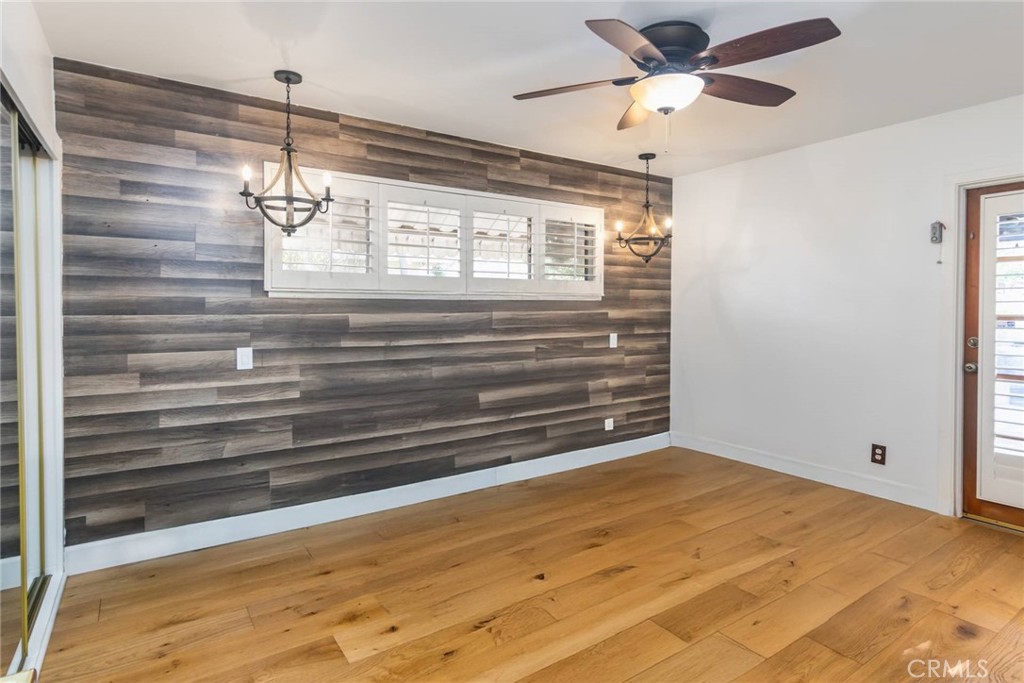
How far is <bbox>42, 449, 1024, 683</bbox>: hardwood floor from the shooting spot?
213 cm

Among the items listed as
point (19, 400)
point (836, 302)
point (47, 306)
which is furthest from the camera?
point (836, 302)

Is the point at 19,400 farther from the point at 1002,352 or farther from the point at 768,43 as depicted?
the point at 1002,352

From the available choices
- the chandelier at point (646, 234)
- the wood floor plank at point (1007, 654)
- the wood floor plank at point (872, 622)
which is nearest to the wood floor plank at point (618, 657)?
the wood floor plank at point (872, 622)

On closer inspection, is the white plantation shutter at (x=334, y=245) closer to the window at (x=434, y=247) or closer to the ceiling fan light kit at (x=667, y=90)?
the window at (x=434, y=247)

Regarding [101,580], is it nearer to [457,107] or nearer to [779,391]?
[457,107]

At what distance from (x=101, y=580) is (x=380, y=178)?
270 centimetres

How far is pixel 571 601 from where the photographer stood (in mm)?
2572

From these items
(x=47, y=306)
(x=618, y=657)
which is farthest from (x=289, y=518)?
(x=618, y=657)

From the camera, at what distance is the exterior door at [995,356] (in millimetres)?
3311

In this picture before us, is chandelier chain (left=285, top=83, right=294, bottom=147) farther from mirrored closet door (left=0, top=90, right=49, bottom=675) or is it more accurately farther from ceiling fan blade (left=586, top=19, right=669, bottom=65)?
ceiling fan blade (left=586, top=19, right=669, bottom=65)

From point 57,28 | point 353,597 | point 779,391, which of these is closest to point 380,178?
point 57,28

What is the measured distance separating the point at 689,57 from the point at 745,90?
36 centimetres

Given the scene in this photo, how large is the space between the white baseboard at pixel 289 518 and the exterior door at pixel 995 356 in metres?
2.59

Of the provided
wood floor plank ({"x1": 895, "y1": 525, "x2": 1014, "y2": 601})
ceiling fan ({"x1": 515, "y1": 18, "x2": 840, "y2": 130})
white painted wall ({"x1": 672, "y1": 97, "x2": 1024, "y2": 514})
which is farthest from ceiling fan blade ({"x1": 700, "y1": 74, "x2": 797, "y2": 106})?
wood floor plank ({"x1": 895, "y1": 525, "x2": 1014, "y2": 601})
